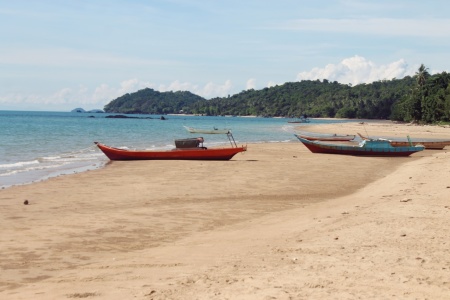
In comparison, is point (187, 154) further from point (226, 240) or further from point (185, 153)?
point (226, 240)

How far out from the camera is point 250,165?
24.6m

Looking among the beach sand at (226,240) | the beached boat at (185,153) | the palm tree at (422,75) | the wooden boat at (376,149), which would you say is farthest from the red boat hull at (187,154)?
the palm tree at (422,75)

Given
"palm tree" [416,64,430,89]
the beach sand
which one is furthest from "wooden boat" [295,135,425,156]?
"palm tree" [416,64,430,89]

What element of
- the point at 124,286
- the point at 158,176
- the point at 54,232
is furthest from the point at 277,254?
the point at 158,176

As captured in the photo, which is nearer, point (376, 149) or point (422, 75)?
point (376, 149)

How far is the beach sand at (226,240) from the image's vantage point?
20.7 ft

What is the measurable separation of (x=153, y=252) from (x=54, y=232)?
101 inches

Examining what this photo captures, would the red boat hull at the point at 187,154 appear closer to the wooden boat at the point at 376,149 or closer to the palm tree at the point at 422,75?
the wooden boat at the point at 376,149

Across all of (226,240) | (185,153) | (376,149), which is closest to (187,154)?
(185,153)

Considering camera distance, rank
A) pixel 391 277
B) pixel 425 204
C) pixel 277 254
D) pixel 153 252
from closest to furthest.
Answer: pixel 391 277 < pixel 277 254 < pixel 153 252 < pixel 425 204

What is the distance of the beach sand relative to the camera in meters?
6.31

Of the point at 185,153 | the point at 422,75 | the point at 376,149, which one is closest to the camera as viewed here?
the point at 185,153

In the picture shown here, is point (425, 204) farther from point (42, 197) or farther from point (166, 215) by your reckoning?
point (42, 197)

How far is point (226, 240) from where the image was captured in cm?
931
